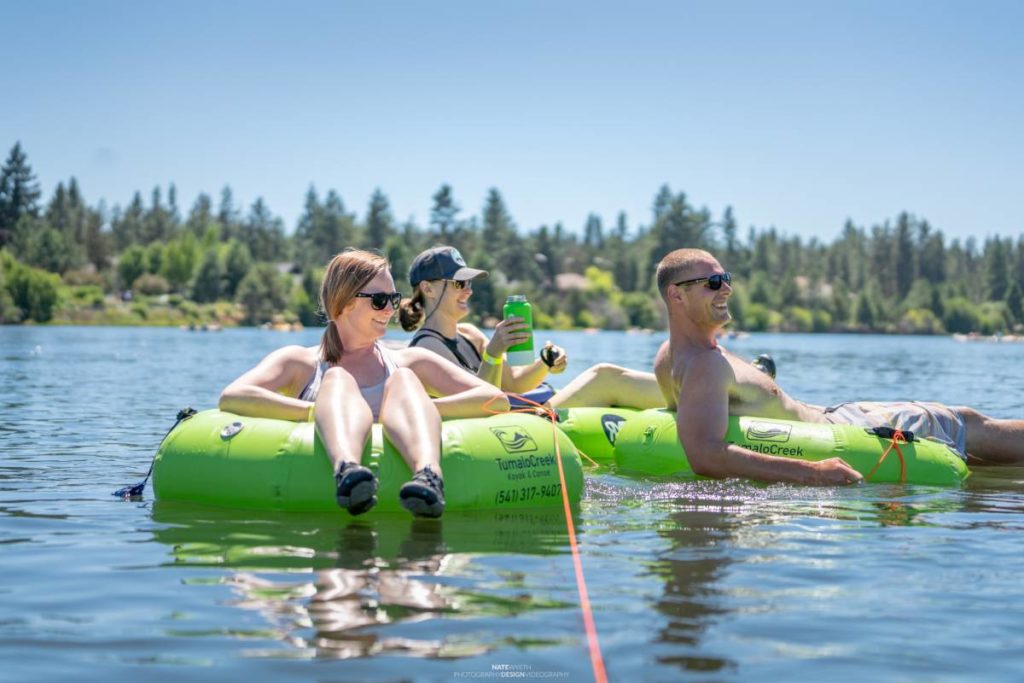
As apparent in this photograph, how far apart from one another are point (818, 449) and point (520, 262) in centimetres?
11510

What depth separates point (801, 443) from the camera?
7.39m

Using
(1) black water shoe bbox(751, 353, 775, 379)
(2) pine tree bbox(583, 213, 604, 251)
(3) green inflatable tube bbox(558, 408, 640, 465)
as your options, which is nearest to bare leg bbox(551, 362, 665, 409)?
(3) green inflatable tube bbox(558, 408, 640, 465)

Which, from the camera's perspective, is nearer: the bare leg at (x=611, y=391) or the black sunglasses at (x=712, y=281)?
the black sunglasses at (x=712, y=281)

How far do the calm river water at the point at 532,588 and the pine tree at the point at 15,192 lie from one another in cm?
11042

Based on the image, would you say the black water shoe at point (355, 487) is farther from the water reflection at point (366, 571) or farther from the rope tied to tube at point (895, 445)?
the rope tied to tube at point (895, 445)

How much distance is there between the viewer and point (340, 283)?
249 inches

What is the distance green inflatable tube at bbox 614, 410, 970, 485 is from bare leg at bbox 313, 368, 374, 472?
101 inches

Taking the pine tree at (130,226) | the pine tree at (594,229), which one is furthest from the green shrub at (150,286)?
the pine tree at (594,229)

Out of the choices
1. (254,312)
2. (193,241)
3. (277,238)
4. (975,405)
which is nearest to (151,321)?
(254,312)

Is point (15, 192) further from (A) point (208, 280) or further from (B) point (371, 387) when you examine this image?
(B) point (371, 387)

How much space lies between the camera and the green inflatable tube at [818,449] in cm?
733

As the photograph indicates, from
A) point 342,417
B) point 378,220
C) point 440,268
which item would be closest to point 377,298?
point 342,417

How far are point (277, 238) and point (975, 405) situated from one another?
125 metres

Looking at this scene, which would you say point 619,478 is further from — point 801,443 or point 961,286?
point 961,286
